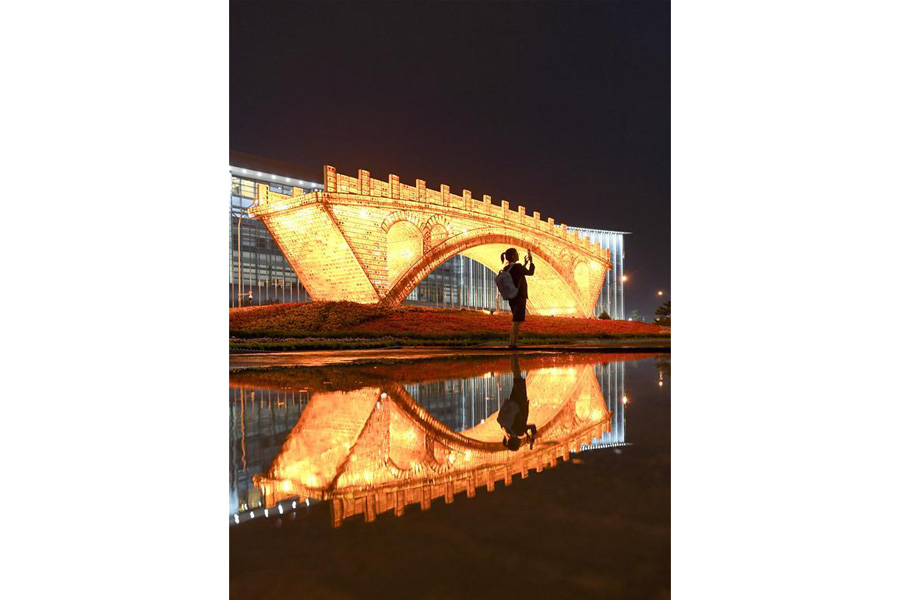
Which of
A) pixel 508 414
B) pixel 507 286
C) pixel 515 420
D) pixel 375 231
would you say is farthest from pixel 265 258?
pixel 515 420

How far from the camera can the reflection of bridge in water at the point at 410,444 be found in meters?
1.69

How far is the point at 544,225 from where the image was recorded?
23.9m

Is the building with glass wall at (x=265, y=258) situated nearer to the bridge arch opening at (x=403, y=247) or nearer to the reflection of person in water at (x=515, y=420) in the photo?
the bridge arch opening at (x=403, y=247)

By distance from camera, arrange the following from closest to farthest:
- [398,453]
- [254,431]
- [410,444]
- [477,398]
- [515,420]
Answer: [398,453] → [410,444] → [254,431] → [515,420] → [477,398]

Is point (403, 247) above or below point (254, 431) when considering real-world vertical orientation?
above

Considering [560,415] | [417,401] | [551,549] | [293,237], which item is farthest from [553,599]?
[293,237]

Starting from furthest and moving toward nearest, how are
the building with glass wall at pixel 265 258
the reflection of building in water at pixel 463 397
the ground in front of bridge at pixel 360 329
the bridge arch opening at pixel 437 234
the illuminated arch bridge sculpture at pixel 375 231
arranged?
the building with glass wall at pixel 265 258
the bridge arch opening at pixel 437 234
the illuminated arch bridge sculpture at pixel 375 231
the ground in front of bridge at pixel 360 329
the reflection of building in water at pixel 463 397

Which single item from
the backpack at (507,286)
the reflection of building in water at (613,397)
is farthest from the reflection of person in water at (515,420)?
the backpack at (507,286)

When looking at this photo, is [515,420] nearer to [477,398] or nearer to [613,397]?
[477,398]

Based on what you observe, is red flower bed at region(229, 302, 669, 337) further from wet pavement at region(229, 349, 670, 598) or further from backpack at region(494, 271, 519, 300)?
wet pavement at region(229, 349, 670, 598)

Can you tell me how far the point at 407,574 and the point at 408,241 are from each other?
60.9 feet

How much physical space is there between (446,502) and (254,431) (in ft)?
5.10

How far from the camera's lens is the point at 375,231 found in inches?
642

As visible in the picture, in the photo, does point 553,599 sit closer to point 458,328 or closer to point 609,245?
point 458,328
